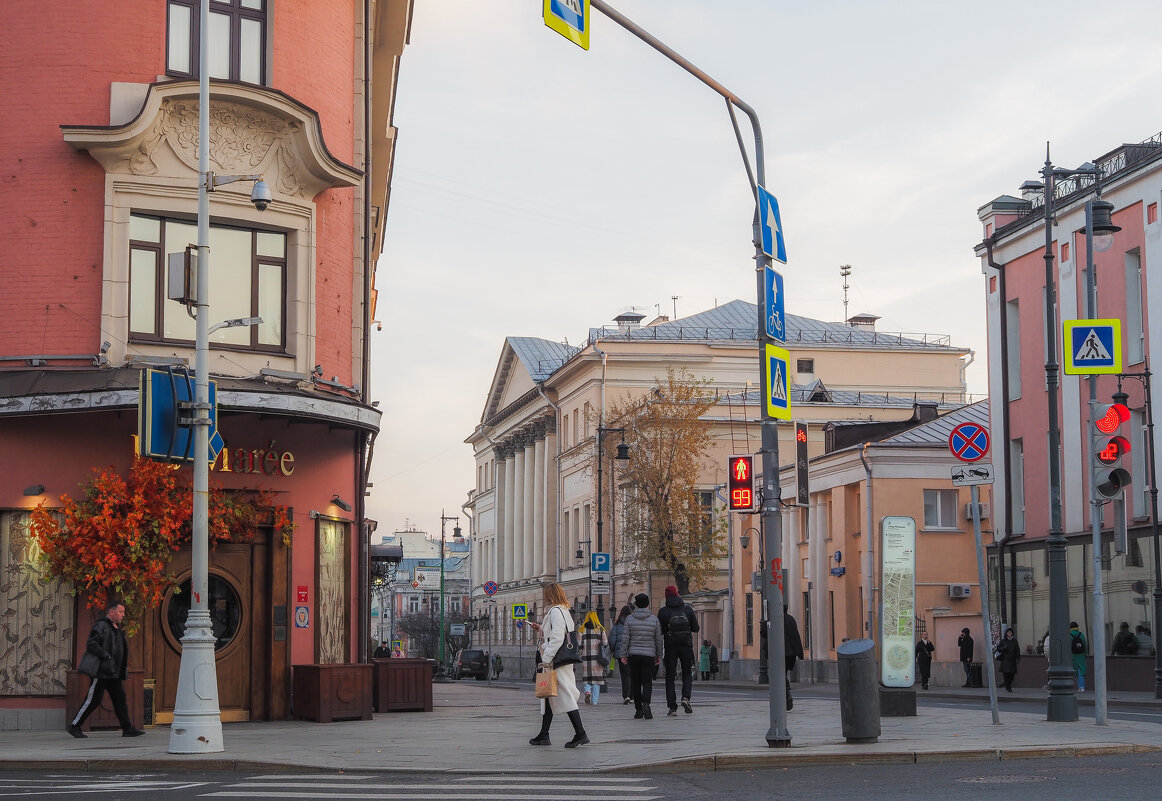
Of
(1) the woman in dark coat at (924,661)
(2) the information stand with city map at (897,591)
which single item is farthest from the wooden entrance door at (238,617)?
(1) the woman in dark coat at (924,661)

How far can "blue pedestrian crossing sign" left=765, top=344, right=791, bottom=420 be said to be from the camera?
54.4 ft

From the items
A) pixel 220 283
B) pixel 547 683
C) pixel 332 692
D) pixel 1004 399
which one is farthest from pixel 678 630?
pixel 1004 399

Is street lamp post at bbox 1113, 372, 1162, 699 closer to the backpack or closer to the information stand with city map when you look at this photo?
the information stand with city map

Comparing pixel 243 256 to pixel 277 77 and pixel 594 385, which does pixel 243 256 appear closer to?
pixel 277 77

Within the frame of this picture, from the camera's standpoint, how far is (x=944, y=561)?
160 feet

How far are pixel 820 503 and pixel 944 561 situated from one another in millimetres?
5897

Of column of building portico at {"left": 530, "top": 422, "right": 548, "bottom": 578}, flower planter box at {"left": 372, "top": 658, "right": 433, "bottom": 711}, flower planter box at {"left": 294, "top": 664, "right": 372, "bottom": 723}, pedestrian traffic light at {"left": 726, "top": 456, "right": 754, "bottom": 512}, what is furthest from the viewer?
column of building portico at {"left": 530, "top": 422, "right": 548, "bottom": 578}

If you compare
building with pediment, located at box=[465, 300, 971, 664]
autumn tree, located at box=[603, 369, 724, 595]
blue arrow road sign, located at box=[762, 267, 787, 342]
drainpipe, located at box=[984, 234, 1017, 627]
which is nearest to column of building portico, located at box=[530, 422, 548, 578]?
building with pediment, located at box=[465, 300, 971, 664]

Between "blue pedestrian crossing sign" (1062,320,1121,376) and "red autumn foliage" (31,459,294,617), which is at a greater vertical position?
"blue pedestrian crossing sign" (1062,320,1121,376)

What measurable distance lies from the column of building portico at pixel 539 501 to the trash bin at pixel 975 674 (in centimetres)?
5394

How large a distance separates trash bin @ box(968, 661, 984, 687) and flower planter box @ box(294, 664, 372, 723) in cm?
2331

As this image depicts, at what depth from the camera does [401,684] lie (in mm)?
26266

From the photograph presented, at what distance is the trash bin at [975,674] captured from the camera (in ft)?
139

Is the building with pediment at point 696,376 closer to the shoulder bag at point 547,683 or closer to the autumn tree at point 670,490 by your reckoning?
the autumn tree at point 670,490
